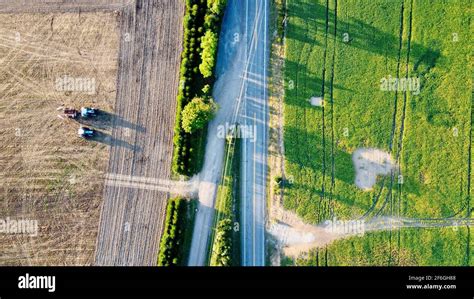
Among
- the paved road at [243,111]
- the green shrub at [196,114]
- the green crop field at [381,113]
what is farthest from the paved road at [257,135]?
the green shrub at [196,114]

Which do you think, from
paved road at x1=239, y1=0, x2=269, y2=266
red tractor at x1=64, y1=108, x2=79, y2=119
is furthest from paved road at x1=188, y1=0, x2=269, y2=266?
red tractor at x1=64, y1=108, x2=79, y2=119

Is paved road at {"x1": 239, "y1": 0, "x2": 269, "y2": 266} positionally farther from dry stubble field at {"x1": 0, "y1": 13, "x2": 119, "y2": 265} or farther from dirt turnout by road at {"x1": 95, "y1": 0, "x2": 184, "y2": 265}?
dry stubble field at {"x1": 0, "y1": 13, "x2": 119, "y2": 265}

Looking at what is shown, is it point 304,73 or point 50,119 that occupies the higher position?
point 304,73

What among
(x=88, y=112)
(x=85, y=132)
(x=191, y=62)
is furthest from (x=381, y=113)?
(x=85, y=132)
